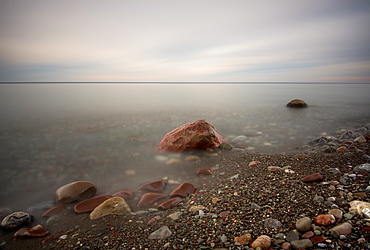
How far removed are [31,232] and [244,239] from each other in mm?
3510

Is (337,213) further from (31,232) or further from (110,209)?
(31,232)

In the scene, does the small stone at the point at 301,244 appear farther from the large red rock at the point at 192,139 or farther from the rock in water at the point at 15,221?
the large red rock at the point at 192,139

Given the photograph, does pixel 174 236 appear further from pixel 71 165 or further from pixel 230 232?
pixel 71 165

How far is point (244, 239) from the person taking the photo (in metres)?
2.43

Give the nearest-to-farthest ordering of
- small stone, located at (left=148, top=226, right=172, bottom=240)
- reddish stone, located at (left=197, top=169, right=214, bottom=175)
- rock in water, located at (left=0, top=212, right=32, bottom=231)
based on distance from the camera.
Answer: small stone, located at (left=148, top=226, right=172, bottom=240) < rock in water, located at (left=0, top=212, right=32, bottom=231) < reddish stone, located at (left=197, top=169, right=214, bottom=175)

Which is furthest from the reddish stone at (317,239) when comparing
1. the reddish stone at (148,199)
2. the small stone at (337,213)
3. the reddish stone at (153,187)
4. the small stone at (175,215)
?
the reddish stone at (153,187)

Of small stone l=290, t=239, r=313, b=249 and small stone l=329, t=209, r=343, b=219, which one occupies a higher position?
Answer: small stone l=329, t=209, r=343, b=219

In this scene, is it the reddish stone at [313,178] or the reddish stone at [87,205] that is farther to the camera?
the reddish stone at [87,205]

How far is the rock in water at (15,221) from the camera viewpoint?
340 cm

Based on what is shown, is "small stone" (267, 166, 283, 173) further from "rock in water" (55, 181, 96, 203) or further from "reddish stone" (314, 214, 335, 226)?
"rock in water" (55, 181, 96, 203)

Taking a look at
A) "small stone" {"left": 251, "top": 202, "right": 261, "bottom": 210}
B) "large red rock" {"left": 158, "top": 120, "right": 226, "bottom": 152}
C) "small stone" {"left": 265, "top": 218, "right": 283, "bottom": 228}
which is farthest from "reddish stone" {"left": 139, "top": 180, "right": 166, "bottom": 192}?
"small stone" {"left": 265, "top": 218, "right": 283, "bottom": 228}

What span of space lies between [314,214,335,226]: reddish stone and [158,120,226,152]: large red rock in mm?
4765

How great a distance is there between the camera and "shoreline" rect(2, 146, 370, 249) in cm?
251

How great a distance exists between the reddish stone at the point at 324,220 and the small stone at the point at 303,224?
0.10 meters
